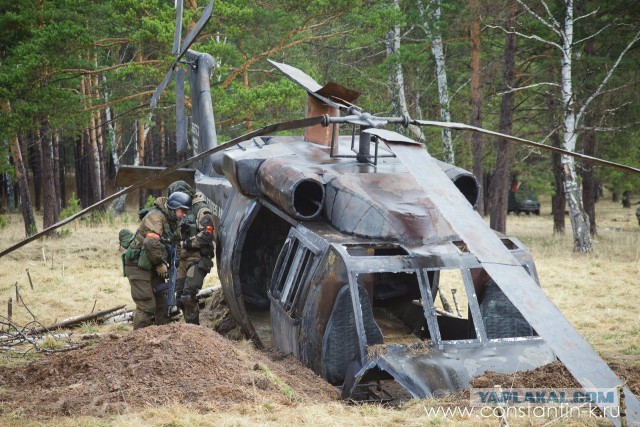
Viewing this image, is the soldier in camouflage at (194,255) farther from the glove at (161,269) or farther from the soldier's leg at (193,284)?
the glove at (161,269)

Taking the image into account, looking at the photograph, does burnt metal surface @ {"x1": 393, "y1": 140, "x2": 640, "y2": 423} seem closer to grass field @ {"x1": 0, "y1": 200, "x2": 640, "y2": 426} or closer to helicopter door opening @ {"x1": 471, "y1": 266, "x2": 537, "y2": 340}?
grass field @ {"x1": 0, "y1": 200, "x2": 640, "y2": 426}

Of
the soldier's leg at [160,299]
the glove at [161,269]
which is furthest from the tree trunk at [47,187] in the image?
the glove at [161,269]

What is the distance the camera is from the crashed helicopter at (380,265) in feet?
17.1

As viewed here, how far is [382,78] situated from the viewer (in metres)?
23.9

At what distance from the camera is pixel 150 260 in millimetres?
9266

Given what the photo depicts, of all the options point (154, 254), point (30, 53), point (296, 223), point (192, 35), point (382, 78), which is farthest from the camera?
point (382, 78)

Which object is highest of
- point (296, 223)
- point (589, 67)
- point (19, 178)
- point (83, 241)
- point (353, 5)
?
point (353, 5)

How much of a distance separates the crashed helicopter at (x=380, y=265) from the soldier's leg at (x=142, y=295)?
1067 mm

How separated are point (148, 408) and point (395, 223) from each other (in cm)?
266

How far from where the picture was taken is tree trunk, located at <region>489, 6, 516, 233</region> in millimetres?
18094

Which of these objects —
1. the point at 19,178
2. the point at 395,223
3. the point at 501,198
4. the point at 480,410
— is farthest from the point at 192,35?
the point at 19,178

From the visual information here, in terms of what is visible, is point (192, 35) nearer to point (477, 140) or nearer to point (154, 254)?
point (154, 254)

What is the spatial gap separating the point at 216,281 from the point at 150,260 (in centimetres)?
472

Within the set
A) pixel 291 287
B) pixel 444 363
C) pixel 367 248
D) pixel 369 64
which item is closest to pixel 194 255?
pixel 291 287
